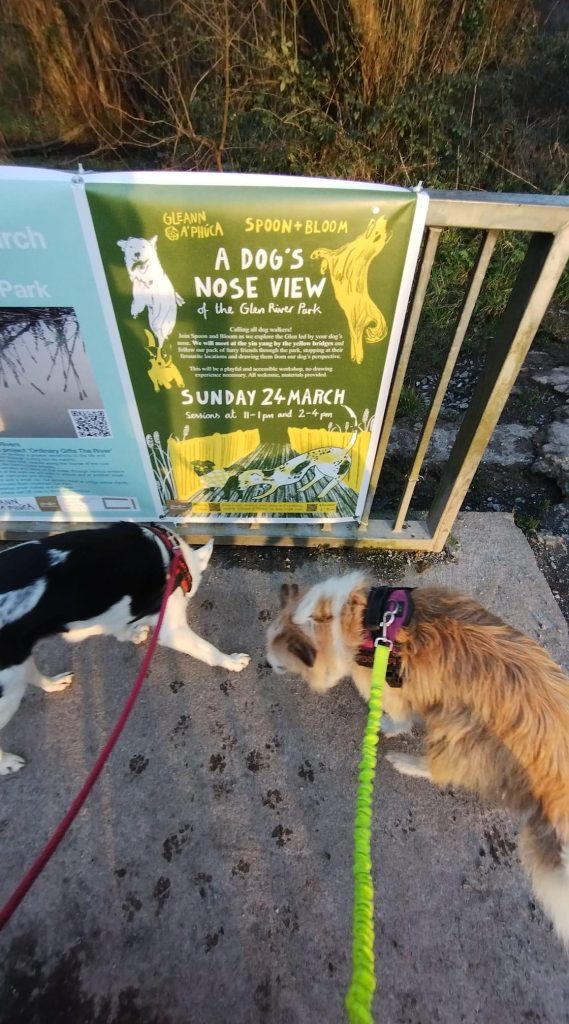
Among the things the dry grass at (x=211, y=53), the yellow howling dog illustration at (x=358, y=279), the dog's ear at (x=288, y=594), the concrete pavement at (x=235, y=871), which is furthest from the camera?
the dry grass at (x=211, y=53)

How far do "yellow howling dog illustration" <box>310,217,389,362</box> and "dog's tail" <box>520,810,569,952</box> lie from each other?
209cm

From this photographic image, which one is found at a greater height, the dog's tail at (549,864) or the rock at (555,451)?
the dog's tail at (549,864)

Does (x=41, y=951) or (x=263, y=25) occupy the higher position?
(x=263, y=25)

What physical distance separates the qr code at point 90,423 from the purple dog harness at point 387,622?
1679 mm

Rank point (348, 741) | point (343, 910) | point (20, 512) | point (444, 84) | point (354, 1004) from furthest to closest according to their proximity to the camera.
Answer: point (444, 84) < point (20, 512) < point (348, 741) < point (343, 910) < point (354, 1004)

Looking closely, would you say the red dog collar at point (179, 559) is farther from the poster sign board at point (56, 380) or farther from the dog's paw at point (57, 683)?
the dog's paw at point (57, 683)

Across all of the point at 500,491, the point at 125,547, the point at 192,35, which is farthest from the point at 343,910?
the point at 192,35

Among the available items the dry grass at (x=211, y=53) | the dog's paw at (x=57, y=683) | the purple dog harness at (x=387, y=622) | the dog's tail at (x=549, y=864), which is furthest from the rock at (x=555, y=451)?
the dry grass at (x=211, y=53)

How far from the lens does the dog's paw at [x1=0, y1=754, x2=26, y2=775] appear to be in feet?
7.40

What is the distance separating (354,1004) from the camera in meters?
1.07

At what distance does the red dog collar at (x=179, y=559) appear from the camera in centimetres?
235

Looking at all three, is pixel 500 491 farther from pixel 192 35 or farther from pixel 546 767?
pixel 192 35

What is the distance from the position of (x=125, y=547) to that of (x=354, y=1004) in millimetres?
1740

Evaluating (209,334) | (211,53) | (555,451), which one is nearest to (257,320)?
(209,334)
